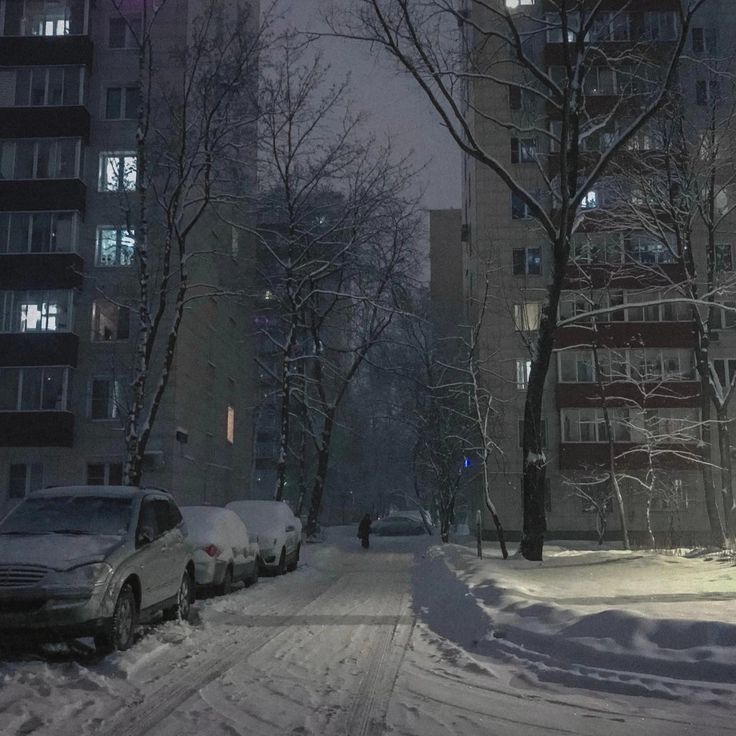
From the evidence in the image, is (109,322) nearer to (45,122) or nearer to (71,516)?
(45,122)

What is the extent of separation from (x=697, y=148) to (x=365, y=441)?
5379cm

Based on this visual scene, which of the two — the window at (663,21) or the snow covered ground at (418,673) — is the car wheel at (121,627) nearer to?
the snow covered ground at (418,673)

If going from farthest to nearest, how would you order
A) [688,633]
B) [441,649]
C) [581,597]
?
[581,597]
[441,649]
[688,633]

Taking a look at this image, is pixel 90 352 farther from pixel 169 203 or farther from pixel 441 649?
pixel 441 649

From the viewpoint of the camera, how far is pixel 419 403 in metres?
40.9

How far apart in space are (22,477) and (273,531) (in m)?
17.9

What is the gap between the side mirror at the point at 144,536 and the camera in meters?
10.0

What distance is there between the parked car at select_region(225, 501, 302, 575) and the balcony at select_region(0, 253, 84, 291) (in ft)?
53.4

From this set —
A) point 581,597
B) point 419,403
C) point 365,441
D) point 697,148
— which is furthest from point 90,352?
point 365,441

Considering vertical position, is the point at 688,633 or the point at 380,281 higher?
the point at 380,281

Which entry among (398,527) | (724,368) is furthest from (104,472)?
(724,368)

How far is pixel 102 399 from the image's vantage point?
3478cm

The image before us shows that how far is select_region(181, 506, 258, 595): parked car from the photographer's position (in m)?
14.5

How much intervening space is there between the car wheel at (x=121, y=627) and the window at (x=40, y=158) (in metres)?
29.3
